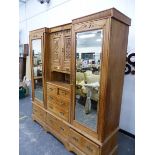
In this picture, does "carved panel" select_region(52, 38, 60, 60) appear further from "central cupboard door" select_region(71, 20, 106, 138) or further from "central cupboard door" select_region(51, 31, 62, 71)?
"central cupboard door" select_region(71, 20, 106, 138)

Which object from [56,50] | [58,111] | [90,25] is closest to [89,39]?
[90,25]

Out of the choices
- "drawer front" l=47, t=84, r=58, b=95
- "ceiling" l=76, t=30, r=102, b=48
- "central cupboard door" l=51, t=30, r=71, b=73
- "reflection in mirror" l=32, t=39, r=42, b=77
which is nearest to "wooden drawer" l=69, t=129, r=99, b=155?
"drawer front" l=47, t=84, r=58, b=95

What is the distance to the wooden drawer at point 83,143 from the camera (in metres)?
1.98

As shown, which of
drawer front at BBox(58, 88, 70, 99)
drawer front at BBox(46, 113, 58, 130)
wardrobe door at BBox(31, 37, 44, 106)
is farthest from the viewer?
wardrobe door at BBox(31, 37, 44, 106)

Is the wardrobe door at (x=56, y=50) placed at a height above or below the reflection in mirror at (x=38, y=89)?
above

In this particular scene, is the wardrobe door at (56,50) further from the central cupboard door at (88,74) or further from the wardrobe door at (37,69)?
the central cupboard door at (88,74)

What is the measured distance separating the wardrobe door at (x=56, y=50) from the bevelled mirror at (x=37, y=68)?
0.31 metres

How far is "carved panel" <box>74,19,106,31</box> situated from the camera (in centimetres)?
170

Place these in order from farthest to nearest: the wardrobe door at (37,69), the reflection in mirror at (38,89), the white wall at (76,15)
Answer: the reflection in mirror at (38,89), the wardrobe door at (37,69), the white wall at (76,15)

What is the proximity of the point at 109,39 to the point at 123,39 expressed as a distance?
0.35m

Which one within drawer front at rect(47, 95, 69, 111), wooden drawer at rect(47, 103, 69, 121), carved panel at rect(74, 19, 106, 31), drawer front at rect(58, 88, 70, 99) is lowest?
wooden drawer at rect(47, 103, 69, 121)

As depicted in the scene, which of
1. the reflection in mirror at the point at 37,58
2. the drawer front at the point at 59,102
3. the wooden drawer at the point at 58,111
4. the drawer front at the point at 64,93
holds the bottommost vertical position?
the wooden drawer at the point at 58,111

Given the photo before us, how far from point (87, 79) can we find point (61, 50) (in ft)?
2.65

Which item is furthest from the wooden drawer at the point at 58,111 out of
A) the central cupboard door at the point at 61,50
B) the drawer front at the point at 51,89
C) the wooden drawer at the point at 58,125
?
the central cupboard door at the point at 61,50
